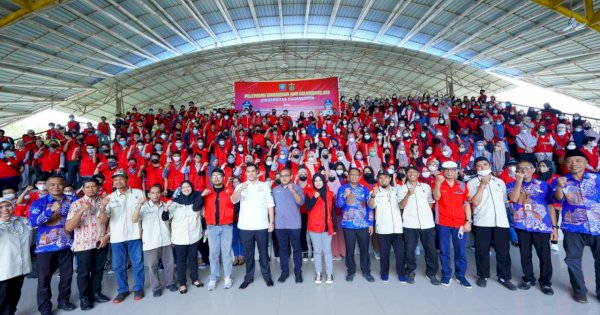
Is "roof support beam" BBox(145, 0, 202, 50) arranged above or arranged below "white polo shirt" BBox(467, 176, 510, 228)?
above

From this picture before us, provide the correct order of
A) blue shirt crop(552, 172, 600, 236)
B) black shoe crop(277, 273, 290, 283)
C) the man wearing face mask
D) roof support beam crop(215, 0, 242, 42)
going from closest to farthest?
blue shirt crop(552, 172, 600, 236), the man wearing face mask, black shoe crop(277, 273, 290, 283), roof support beam crop(215, 0, 242, 42)

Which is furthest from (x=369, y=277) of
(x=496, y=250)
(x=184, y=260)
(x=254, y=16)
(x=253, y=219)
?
(x=254, y=16)

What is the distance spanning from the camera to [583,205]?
3.31 meters

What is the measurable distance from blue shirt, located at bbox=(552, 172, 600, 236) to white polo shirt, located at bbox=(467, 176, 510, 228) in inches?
24.8

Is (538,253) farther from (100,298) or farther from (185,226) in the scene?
(100,298)

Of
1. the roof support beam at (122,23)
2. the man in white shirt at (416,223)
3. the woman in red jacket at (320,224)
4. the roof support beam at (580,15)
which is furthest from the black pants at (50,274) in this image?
the roof support beam at (580,15)

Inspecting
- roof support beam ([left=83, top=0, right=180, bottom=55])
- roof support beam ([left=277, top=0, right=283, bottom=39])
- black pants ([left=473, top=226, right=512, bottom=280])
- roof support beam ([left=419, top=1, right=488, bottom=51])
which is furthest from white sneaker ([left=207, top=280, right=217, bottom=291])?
roof support beam ([left=419, top=1, right=488, bottom=51])

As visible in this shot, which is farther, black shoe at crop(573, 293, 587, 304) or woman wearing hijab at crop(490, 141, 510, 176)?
woman wearing hijab at crop(490, 141, 510, 176)

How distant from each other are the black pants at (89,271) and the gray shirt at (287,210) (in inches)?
98.4

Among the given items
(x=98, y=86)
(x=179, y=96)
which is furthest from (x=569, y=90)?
(x=98, y=86)

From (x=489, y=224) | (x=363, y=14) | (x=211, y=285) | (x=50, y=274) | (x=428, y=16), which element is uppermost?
(x=363, y=14)

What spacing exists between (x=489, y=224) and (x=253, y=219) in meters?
3.37

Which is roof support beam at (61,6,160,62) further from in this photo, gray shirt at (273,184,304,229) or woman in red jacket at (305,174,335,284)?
woman in red jacket at (305,174,335,284)

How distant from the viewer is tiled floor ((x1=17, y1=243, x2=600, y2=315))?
331 cm
